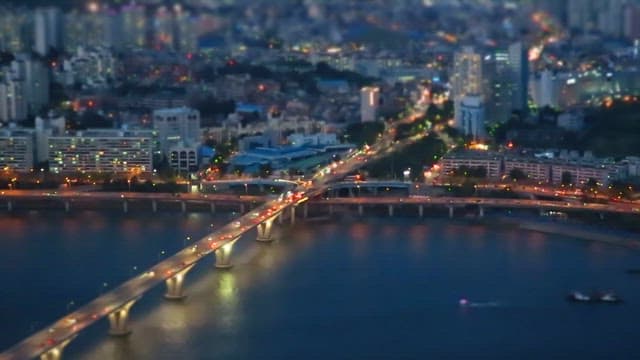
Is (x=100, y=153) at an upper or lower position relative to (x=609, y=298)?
upper

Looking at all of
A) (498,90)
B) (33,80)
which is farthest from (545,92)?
(33,80)

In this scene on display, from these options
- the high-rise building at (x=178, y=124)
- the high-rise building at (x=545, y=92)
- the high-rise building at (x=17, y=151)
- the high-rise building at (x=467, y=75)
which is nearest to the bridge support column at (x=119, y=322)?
the high-rise building at (x=17, y=151)

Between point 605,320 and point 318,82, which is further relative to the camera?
point 318,82

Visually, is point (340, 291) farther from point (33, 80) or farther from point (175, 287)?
point (33, 80)

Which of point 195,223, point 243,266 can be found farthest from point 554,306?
point 195,223

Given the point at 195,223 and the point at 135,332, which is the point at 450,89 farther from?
the point at 135,332

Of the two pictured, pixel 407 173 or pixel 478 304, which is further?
pixel 407 173

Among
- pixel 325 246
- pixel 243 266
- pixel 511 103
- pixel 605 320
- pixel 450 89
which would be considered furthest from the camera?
pixel 450 89
